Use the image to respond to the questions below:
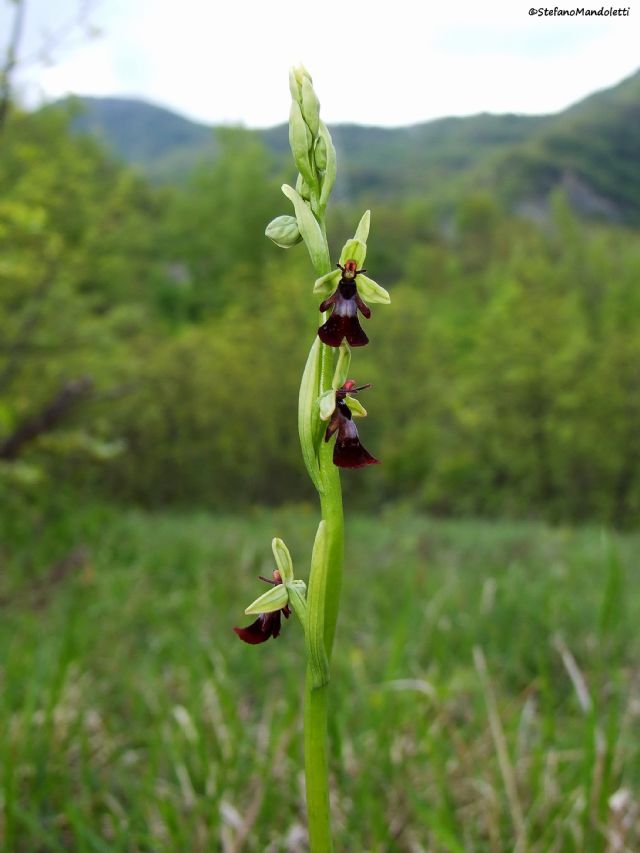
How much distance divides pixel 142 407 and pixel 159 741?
38.2 ft

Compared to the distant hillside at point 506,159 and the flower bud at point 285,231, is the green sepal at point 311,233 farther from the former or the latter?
the distant hillside at point 506,159

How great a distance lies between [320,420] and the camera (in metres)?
1.11

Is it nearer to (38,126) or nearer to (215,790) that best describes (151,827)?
(215,790)

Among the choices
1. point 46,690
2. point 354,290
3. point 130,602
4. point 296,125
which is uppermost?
point 296,125

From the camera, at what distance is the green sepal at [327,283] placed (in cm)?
109

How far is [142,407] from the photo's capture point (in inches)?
549

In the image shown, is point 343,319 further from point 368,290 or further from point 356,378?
point 356,378

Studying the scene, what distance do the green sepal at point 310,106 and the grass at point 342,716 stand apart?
133 cm

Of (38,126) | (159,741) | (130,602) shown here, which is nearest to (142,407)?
(38,126)

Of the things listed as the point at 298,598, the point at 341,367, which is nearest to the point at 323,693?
the point at 298,598

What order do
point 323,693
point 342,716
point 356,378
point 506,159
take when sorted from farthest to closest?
point 506,159 < point 356,378 < point 342,716 < point 323,693

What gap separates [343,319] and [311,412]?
0.12 m

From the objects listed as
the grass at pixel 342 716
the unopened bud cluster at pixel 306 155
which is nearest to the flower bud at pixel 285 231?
the unopened bud cluster at pixel 306 155

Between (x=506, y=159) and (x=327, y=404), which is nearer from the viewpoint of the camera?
(x=327, y=404)
